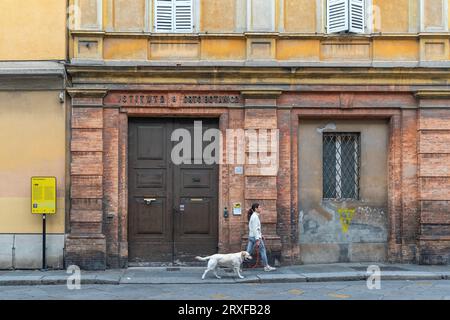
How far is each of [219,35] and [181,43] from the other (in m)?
0.97

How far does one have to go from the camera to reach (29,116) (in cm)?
1592

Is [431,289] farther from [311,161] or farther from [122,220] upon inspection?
[122,220]

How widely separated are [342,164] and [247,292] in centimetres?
542

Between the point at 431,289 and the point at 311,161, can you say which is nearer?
the point at 431,289

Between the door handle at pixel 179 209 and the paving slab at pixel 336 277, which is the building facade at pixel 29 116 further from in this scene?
the paving slab at pixel 336 277

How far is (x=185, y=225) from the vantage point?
16531mm

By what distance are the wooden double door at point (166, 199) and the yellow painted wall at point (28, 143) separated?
1.78 m

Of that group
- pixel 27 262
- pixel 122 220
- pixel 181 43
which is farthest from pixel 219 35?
pixel 27 262

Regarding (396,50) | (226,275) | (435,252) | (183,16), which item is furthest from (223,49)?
(435,252)

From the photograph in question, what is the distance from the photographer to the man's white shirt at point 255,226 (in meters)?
15.2

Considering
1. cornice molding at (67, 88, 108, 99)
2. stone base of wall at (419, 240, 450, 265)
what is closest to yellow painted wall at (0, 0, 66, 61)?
cornice molding at (67, 88, 108, 99)

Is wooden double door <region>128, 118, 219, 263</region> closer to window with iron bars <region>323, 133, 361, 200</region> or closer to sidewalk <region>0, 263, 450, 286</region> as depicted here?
sidewalk <region>0, 263, 450, 286</region>

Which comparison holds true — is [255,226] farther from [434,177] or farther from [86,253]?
[434,177]

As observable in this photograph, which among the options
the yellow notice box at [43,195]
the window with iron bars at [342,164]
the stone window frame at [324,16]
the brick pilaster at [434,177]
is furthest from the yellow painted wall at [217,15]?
the yellow notice box at [43,195]
